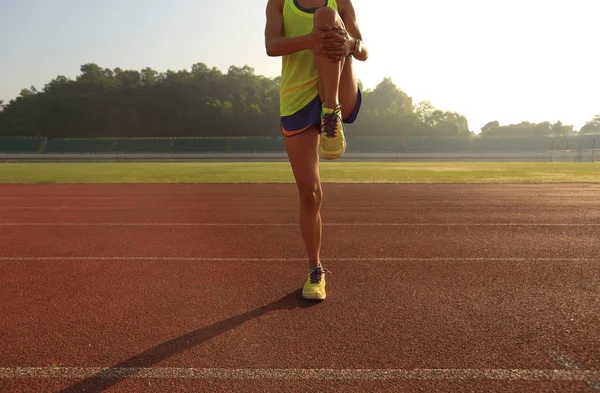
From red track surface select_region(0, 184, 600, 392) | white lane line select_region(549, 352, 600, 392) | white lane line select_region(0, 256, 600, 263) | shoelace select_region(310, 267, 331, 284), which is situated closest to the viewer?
white lane line select_region(549, 352, 600, 392)

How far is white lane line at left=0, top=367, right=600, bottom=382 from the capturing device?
2041 millimetres

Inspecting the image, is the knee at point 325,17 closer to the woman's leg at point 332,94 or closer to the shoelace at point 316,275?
the woman's leg at point 332,94

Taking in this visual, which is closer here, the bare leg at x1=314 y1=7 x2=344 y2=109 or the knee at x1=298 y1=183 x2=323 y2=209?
the bare leg at x1=314 y1=7 x2=344 y2=109

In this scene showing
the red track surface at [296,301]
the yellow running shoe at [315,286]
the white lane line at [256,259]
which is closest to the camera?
the red track surface at [296,301]

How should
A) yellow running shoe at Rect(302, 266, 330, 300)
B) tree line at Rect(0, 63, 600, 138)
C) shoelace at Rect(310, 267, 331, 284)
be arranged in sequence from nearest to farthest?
yellow running shoe at Rect(302, 266, 330, 300), shoelace at Rect(310, 267, 331, 284), tree line at Rect(0, 63, 600, 138)

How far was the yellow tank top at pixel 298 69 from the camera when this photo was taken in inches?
118

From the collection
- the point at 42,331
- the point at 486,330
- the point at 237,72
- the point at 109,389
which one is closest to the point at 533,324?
the point at 486,330

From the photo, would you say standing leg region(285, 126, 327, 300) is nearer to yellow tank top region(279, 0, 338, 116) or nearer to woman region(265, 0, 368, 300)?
woman region(265, 0, 368, 300)

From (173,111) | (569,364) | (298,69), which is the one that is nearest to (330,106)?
(298,69)

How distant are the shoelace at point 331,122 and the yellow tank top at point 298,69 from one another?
0.71ft

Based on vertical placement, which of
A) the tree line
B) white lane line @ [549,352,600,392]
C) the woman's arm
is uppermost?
the tree line

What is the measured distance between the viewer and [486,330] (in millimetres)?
2592

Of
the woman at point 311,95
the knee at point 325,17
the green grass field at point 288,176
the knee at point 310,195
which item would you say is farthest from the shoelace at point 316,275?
the green grass field at point 288,176

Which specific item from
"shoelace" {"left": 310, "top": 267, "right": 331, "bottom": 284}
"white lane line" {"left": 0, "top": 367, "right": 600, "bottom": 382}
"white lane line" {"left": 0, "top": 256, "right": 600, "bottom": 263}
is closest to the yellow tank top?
"shoelace" {"left": 310, "top": 267, "right": 331, "bottom": 284}
